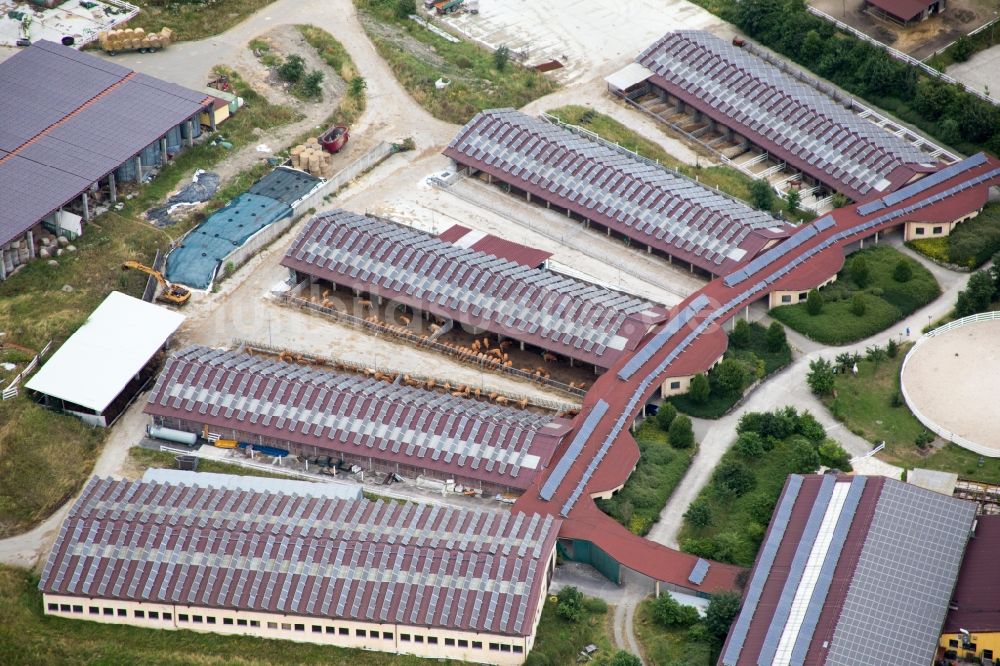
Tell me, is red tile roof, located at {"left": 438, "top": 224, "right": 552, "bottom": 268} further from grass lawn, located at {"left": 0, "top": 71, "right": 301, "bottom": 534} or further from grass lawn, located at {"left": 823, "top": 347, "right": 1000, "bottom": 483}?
grass lawn, located at {"left": 823, "top": 347, "right": 1000, "bottom": 483}

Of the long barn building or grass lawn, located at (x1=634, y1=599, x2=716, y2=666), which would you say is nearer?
grass lawn, located at (x1=634, y1=599, x2=716, y2=666)

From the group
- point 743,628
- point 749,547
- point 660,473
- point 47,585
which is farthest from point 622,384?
point 47,585

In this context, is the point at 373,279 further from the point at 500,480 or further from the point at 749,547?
the point at 749,547

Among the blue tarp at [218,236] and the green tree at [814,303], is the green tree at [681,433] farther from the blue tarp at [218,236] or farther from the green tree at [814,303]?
the blue tarp at [218,236]

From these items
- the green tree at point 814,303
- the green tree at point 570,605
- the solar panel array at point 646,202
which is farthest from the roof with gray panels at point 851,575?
the solar panel array at point 646,202

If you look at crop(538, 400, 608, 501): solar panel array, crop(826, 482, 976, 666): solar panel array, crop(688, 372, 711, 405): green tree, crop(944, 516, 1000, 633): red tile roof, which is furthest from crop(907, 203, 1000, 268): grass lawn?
crop(538, 400, 608, 501): solar panel array

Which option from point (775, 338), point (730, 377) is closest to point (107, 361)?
point (730, 377)
